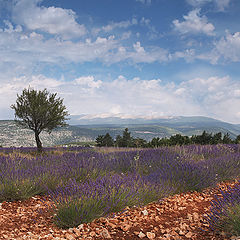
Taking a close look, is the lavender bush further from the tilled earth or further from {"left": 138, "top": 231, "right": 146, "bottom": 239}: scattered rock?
{"left": 138, "top": 231, "right": 146, "bottom": 239}: scattered rock

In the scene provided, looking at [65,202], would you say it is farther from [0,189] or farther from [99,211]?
[0,189]

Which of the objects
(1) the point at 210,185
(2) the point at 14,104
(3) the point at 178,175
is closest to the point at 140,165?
(3) the point at 178,175

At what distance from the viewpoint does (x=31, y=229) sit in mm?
3195

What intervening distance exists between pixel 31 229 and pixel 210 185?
160 inches

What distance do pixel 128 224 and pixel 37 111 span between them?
18795mm

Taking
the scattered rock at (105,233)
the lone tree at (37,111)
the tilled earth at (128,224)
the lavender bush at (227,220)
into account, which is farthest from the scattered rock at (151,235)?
the lone tree at (37,111)

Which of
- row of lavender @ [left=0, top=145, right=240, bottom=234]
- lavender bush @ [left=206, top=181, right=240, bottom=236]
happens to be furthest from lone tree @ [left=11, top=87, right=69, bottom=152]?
lavender bush @ [left=206, top=181, right=240, bottom=236]

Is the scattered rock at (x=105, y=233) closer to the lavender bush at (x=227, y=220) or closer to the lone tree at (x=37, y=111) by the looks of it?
the lavender bush at (x=227, y=220)

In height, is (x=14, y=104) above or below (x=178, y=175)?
above

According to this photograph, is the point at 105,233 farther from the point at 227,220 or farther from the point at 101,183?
the point at 227,220

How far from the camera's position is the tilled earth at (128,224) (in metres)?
2.88

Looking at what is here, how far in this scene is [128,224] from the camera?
10.8 feet

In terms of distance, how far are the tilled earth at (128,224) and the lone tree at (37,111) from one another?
17.1 metres

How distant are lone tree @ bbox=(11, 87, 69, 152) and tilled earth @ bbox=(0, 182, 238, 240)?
17085mm
